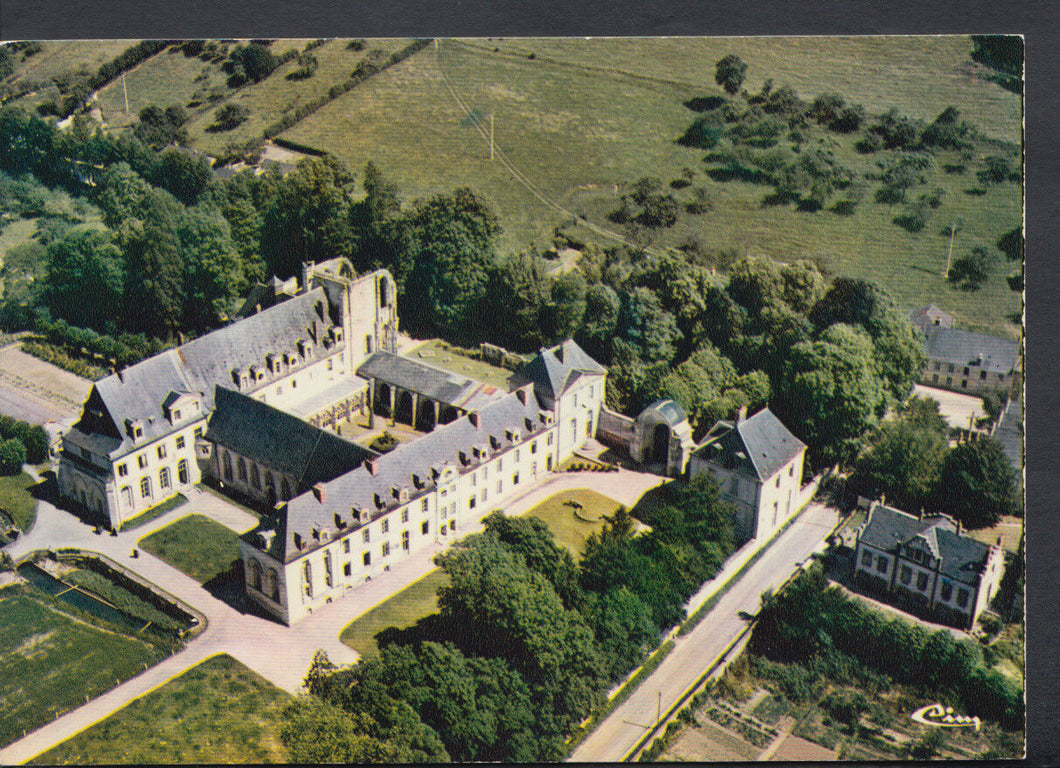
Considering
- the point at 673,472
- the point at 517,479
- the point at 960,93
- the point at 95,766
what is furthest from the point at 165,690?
the point at 960,93

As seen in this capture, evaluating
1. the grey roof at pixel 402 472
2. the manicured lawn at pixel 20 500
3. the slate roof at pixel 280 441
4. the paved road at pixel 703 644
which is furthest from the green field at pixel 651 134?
the manicured lawn at pixel 20 500

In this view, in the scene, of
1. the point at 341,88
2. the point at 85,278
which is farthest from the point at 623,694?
the point at 85,278

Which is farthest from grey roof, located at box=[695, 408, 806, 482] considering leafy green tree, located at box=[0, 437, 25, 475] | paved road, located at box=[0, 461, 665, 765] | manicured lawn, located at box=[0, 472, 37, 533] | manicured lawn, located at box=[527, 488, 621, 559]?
leafy green tree, located at box=[0, 437, 25, 475]

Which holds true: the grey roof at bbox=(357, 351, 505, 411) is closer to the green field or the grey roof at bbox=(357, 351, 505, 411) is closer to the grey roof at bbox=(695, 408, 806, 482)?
the green field

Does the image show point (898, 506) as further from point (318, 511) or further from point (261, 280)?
point (261, 280)

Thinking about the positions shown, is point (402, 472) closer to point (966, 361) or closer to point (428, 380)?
point (428, 380)

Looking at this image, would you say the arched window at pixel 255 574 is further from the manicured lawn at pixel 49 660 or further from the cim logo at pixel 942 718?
the cim logo at pixel 942 718
